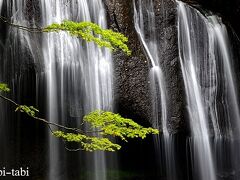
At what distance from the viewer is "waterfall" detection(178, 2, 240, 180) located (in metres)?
10.5

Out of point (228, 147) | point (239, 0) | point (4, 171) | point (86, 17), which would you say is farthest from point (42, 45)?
point (239, 0)

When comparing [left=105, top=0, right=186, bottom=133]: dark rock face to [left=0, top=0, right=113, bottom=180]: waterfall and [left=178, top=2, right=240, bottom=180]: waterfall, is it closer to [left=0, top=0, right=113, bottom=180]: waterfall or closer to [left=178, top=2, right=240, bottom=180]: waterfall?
[left=178, top=2, right=240, bottom=180]: waterfall

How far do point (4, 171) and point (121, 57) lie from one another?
468 cm

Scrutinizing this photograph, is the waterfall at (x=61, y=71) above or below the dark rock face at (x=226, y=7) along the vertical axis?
below

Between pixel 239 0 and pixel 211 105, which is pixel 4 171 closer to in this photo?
pixel 211 105

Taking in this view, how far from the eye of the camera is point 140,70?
10.4m

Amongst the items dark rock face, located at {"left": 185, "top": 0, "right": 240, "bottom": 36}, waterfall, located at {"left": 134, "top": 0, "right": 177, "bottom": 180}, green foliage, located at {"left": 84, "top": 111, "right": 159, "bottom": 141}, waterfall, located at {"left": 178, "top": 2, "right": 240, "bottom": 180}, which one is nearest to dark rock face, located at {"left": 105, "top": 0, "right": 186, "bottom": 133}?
waterfall, located at {"left": 134, "top": 0, "right": 177, "bottom": 180}

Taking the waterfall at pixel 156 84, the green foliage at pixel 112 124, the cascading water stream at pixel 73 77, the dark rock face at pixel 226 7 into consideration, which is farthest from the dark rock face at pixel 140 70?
the green foliage at pixel 112 124

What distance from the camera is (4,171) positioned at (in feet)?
Result: 30.3

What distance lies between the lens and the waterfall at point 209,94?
34.3ft

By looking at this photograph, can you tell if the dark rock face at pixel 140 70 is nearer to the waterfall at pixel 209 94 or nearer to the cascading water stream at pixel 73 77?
the waterfall at pixel 209 94

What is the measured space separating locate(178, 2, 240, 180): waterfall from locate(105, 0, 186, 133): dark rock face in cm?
33

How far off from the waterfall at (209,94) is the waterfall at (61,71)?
2689 mm

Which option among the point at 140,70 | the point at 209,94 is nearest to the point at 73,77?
the point at 140,70
